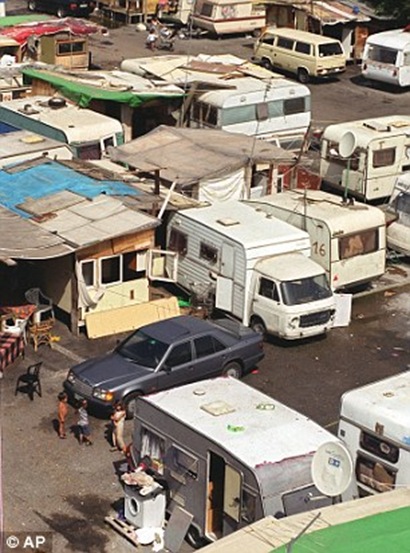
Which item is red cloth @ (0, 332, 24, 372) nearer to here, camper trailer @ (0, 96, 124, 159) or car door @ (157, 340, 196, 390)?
car door @ (157, 340, 196, 390)

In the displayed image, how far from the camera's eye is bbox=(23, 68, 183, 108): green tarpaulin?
3269cm

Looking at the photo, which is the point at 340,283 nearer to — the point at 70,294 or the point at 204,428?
the point at 70,294

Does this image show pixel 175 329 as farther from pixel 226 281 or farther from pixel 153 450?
pixel 153 450

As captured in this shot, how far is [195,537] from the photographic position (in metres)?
17.3

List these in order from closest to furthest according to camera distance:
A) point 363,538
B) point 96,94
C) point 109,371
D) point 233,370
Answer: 1. point 363,538
2. point 109,371
3. point 233,370
4. point 96,94

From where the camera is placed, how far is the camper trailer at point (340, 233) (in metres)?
25.8

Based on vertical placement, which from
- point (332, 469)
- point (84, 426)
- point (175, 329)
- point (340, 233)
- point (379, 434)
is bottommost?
point (84, 426)

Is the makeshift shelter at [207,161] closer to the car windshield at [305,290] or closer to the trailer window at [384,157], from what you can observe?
the trailer window at [384,157]

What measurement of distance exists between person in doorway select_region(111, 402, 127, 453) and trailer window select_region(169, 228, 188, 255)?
6293 mm

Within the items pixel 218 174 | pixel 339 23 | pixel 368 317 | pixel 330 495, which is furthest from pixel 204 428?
pixel 339 23

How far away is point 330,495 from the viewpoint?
49.8ft

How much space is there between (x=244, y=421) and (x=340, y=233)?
9404 mm

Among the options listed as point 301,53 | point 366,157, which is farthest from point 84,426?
point 301,53

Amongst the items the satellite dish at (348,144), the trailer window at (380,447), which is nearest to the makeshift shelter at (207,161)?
the satellite dish at (348,144)
